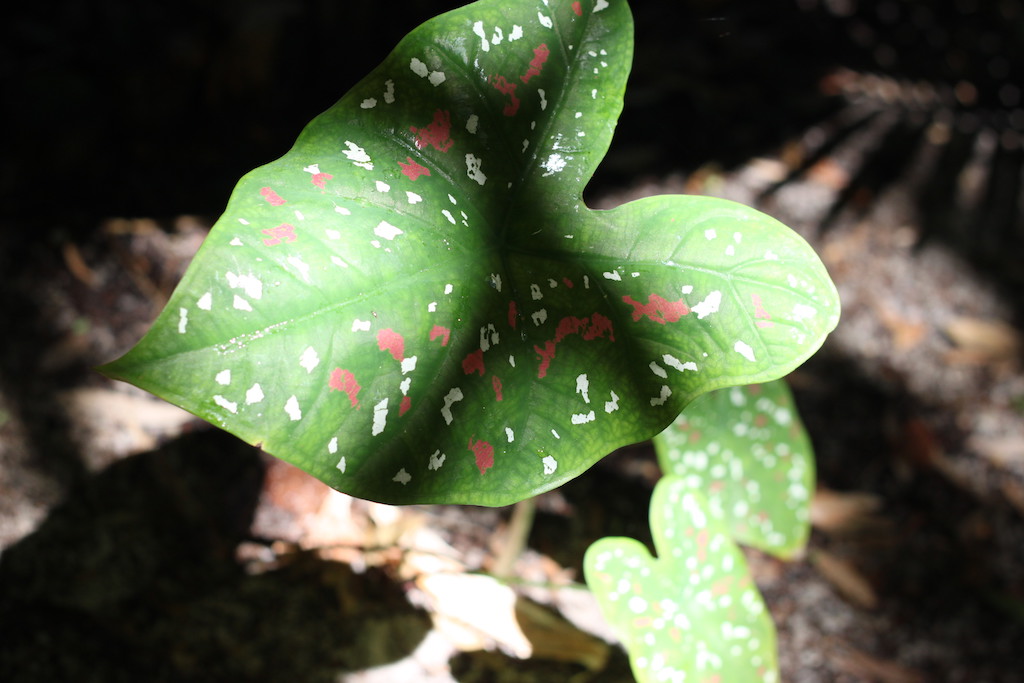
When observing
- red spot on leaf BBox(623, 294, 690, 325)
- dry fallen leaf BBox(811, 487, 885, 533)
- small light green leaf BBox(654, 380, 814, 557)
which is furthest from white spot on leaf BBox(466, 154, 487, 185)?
dry fallen leaf BBox(811, 487, 885, 533)

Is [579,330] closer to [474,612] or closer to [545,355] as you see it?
[545,355]

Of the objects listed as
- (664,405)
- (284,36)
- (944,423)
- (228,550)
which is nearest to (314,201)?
(664,405)

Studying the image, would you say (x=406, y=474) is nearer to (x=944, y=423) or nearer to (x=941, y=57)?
(x=944, y=423)

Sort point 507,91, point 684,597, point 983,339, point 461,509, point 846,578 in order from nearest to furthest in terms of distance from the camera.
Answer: point 507,91
point 684,597
point 461,509
point 846,578
point 983,339

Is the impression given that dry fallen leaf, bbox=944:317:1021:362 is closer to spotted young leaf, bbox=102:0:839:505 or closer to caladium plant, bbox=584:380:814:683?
caladium plant, bbox=584:380:814:683

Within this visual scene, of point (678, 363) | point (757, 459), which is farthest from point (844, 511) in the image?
point (678, 363)

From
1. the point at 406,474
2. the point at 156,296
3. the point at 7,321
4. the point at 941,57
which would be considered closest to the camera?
the point at 406,474

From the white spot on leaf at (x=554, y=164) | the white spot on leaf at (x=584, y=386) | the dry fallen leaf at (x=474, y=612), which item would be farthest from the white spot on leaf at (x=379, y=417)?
the dry fallen leaf at (x=474, y=612)

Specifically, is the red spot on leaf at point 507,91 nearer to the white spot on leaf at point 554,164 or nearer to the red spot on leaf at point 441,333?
the white spot on leaf at point 554,164
